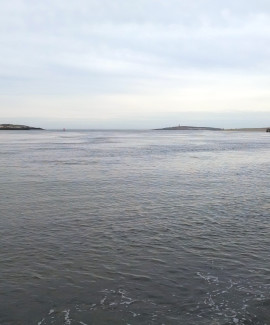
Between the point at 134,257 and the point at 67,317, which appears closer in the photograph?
the point at 67,317

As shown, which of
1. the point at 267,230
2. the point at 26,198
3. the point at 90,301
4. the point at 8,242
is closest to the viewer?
the point at 90,301

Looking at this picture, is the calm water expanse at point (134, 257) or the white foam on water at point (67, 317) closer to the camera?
the white foam on water at point (67, 317)

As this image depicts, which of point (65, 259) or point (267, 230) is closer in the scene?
point (65, 259)

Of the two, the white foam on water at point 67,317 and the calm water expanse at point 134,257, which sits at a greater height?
the calm water expanse at point 134,257

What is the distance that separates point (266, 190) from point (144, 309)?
62.6 ft

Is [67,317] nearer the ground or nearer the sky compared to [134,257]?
nearer the ground

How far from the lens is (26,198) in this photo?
23188 mm

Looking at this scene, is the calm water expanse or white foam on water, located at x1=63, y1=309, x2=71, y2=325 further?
the calm water expanse

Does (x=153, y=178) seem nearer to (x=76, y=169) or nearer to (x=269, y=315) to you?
(x=76, y=169)

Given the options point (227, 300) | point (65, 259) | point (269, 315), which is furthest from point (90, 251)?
point (269, 315)

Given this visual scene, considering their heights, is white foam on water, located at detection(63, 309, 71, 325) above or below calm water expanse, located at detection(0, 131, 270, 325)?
below

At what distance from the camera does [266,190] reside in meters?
26.1

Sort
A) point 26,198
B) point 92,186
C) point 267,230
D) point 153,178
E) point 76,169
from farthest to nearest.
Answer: point 76,169, point 153,178, point 92,186, point 26,198, point 267,230

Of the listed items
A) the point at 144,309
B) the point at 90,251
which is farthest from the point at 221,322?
the point at 90,251
